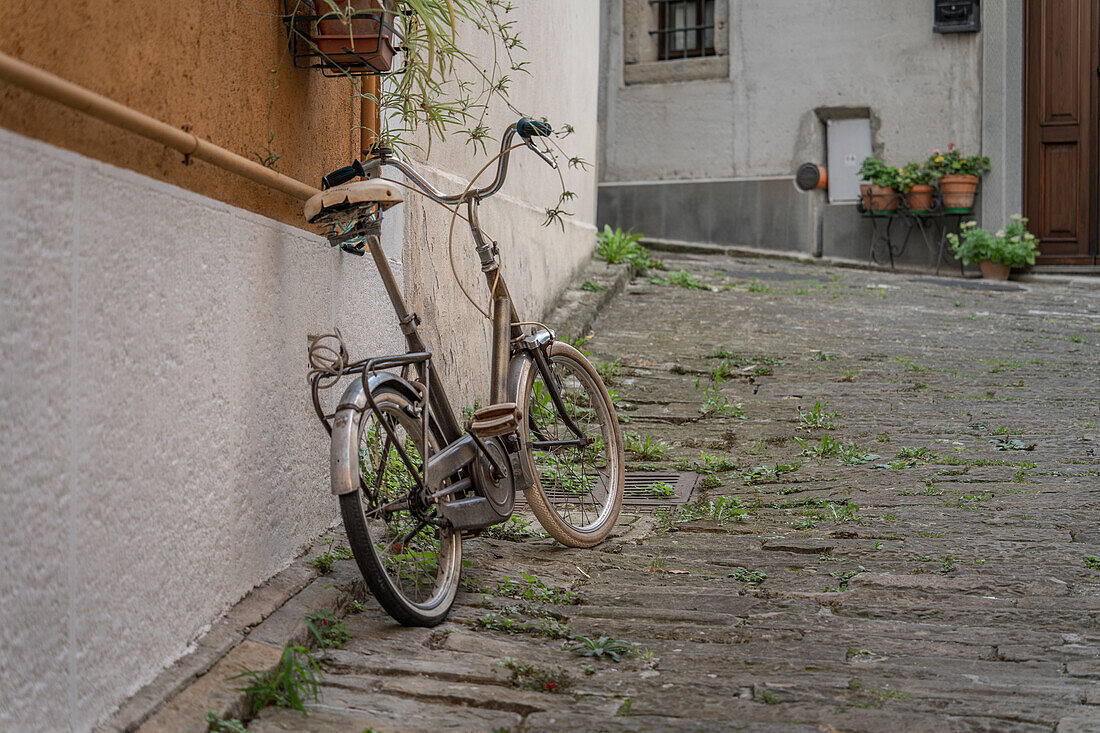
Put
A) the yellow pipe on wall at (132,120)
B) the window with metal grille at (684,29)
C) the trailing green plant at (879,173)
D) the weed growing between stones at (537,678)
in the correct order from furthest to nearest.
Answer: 1. the window with metal grille at (684,29)
2. the trailing green plant at (879,173)
3. the weed growing between stones at (537,678)
4. the yellow pipe on wall at (132,120)

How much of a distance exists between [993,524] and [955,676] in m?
1.32

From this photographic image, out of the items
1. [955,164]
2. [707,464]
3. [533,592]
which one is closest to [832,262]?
[955,164]

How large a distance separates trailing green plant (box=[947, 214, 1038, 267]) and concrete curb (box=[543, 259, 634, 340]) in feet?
13.8

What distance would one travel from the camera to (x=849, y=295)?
8.99 metres

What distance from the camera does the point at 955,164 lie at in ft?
36.9

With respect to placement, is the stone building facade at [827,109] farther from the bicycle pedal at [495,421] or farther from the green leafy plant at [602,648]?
the green leafy plant at [602,648]

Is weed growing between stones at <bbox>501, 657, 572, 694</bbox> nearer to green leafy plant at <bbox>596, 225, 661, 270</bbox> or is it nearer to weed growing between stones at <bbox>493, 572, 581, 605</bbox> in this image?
weed growing between stones at <bbox>493, 572, 581, 605</bbox>

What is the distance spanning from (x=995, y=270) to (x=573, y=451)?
870 centimetres

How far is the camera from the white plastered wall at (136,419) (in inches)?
69.1

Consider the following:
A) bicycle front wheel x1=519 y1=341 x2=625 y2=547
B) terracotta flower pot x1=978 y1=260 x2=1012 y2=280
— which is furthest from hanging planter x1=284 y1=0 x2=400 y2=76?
terracotta flower pot x1=978 y1=260 x2=1012 y2=280

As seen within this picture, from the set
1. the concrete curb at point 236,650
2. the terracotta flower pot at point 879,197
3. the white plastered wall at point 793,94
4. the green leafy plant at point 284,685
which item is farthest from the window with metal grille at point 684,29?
the green leafy plant at point 284,685

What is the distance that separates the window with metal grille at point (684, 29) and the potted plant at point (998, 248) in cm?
392

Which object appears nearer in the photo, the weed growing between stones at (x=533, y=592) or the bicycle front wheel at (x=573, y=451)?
the weed growing between stones at (x=533, y=592)

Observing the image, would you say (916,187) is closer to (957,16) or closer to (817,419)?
(957,16)
